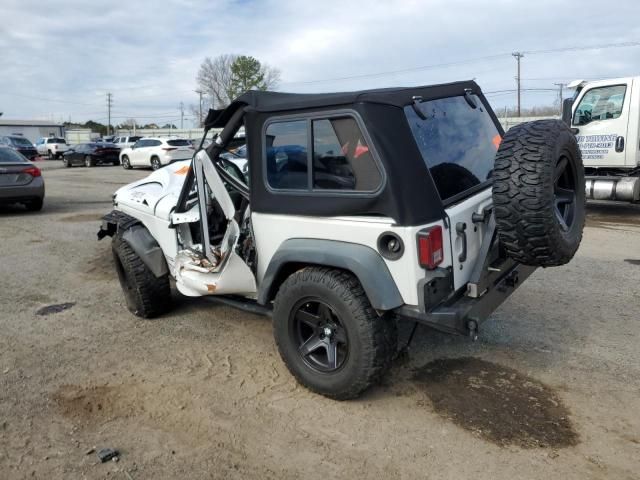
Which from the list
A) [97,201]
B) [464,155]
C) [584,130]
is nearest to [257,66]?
[97,201]

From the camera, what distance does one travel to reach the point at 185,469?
2.76 metres

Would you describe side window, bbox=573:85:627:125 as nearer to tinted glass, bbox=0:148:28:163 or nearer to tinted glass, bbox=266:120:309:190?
tinted glass, bbox=266:120:309:190

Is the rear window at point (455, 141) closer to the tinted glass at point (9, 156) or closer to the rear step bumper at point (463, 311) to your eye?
the rear step bumper at point (463, 311)

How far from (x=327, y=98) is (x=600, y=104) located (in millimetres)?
8705

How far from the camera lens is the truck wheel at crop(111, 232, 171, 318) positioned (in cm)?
469

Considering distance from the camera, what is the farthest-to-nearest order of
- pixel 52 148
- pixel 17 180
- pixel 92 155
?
1. pixel 52 148
2. pixel 92 155
3. pixel 17 180

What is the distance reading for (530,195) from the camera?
9.57ft

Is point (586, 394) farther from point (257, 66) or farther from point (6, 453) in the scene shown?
point (257, 66)

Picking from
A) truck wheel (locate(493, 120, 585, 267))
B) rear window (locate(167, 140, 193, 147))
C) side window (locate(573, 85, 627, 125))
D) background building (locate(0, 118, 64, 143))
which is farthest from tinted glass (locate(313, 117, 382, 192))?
background building (locate(0, 118, 64, 143))

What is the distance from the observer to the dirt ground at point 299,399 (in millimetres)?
2777

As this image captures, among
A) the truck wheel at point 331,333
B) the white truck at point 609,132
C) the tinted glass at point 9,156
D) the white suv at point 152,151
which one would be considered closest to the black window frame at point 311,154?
the truck wheel at point 331,333

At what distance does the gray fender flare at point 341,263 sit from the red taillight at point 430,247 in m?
0.23

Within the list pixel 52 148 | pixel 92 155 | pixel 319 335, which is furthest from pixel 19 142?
pixel 319 335

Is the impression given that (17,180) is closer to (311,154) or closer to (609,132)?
(311,154)
